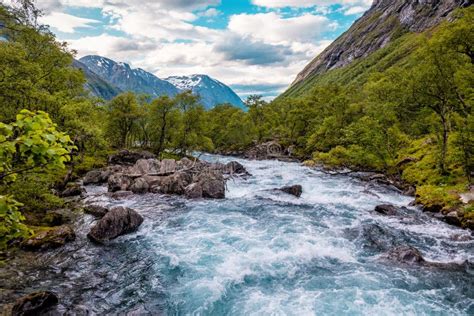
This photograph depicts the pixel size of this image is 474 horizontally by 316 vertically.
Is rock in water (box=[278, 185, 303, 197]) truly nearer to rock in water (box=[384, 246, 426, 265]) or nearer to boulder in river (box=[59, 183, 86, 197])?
rock in water (box=[384, 246, 426, 265])

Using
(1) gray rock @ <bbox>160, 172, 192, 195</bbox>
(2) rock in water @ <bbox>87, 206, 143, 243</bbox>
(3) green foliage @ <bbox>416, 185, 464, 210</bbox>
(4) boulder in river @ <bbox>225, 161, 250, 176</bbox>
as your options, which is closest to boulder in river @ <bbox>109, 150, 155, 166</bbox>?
(4) boulder in river @ <bbox>225, 161, 250, 176</bbox>

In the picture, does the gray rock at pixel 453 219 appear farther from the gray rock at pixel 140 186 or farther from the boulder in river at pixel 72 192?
the boulder in river at pixel 72 192

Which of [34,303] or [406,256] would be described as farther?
[406,256]

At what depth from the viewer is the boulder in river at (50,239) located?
60.3 ft

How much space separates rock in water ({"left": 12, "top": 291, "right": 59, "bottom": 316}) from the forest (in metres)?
3.47

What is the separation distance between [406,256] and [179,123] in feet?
181

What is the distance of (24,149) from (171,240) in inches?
701

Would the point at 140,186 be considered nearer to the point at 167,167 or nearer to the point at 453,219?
the point at 167,167

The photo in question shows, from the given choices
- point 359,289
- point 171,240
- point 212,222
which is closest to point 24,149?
point 359,289

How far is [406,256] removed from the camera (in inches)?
689

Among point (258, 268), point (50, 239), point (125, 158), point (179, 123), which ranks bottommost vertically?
point (258, 268)

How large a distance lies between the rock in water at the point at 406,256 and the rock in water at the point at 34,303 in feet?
57.9

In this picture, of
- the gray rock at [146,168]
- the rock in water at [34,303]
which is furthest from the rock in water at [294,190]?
the rock in water at [34,303]

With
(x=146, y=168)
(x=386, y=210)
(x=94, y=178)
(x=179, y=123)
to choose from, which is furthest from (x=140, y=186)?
(x=179, y=123)
